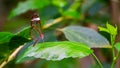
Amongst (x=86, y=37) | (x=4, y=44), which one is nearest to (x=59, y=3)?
(x=86, y=37)

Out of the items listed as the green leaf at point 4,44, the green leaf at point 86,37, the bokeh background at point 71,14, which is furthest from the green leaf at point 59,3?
the green leaf at point 4,44

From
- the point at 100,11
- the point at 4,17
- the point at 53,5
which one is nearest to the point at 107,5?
the point at 100,11

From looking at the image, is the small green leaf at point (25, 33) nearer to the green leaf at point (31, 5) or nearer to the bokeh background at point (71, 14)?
the bokeh background at point (71, 14)

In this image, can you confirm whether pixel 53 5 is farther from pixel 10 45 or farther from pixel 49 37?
pixel 10 45

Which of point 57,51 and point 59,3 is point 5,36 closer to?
point 57,51

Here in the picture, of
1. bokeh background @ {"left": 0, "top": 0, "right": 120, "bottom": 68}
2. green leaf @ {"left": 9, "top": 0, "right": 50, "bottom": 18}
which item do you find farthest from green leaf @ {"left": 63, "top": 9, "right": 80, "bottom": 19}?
green leaf @ {"left": 9, "top": 0, "right": 50, "bottom": 18}
